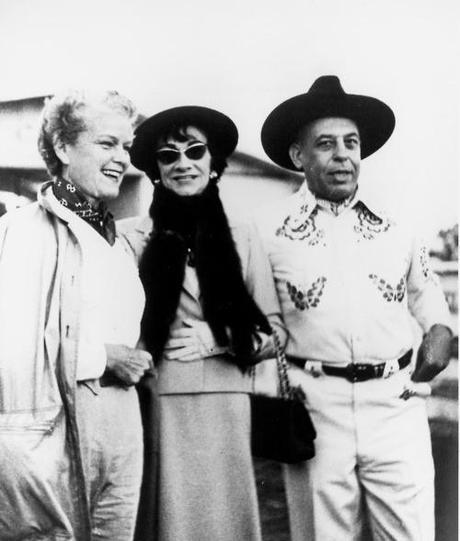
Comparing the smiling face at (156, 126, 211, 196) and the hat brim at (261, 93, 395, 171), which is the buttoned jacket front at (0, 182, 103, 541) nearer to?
the smiling face at (156, 126, 211, 196)

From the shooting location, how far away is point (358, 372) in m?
2.92

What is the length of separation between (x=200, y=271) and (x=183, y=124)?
60 cm

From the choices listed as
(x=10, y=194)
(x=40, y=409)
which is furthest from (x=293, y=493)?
(x=10, y=194)

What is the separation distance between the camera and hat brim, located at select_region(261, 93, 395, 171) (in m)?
2.98

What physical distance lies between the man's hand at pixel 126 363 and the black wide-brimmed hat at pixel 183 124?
2.38ft

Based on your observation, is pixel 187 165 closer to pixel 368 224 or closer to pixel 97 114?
pixel 97 114

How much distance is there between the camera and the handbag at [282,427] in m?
2.83

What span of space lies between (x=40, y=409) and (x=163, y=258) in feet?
2.44

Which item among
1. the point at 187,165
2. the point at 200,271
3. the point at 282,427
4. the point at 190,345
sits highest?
the point at 187,165

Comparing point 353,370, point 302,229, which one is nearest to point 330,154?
point 302,229

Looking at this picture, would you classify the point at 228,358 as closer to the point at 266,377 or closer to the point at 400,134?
the point at 266,377

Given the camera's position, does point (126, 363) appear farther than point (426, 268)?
No

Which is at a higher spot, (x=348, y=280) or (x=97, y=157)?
(x=97, y=157)

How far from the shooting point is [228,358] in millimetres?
2889
